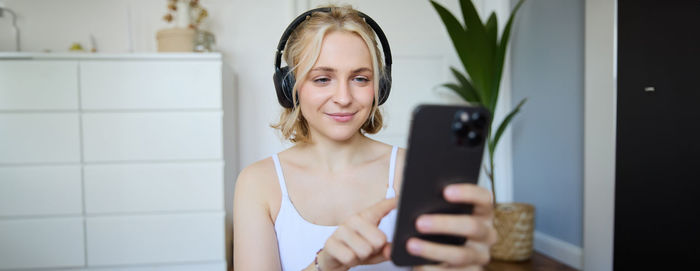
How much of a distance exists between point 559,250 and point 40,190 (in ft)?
9.73

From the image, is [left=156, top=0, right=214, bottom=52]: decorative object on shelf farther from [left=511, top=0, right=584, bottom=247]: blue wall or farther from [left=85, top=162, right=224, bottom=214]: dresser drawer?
[left=511, top=0, right=584, bottom=247]: blue wall

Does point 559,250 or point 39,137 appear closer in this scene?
point 39,137

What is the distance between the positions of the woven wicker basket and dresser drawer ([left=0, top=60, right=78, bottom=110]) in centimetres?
250

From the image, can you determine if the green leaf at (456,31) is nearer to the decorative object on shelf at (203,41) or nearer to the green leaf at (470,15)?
the green leaf at (470,15)

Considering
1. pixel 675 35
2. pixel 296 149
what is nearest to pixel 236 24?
pixel 296 149

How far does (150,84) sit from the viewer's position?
7.75ft

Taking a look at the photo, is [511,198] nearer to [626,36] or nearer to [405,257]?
[626,36]

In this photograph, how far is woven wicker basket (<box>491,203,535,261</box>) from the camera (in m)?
2.60

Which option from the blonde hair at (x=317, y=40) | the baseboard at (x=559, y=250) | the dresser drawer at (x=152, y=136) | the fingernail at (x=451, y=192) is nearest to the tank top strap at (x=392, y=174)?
the blonde hair at (x=317, y=40)

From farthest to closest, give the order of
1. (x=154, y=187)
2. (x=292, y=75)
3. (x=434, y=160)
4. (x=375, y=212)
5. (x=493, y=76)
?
(x=493, y=76) → (x=154, y=187) → (x=292, y=75) → (x=375, y=212) → (x=434, y=160)

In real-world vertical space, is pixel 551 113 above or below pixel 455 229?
above

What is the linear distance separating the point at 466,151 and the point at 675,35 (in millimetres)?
1821

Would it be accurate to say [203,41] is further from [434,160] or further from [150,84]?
[434,160]

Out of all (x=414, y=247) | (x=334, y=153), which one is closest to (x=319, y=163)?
(x=334, y=153)
